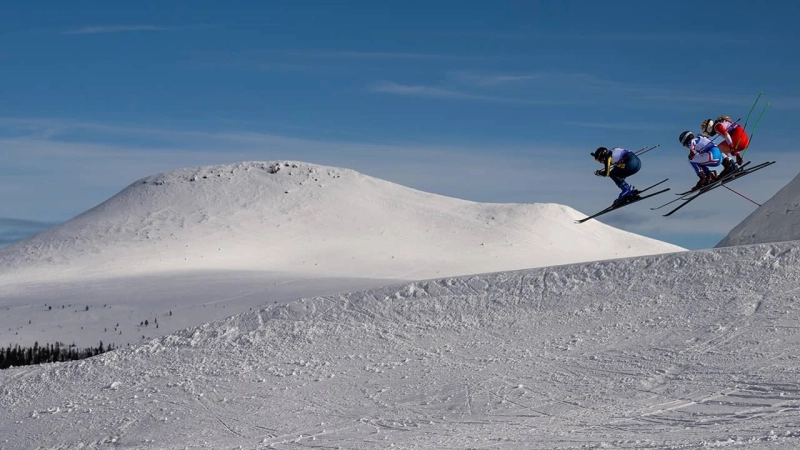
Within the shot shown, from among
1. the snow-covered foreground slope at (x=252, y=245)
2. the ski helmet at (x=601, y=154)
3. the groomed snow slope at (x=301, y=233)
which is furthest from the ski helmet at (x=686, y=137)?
the groomed snow slope at (x=301, y=233)

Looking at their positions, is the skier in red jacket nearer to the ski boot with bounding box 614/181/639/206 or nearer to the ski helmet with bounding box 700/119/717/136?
the ski helmet with bounding box 700/119/717/136

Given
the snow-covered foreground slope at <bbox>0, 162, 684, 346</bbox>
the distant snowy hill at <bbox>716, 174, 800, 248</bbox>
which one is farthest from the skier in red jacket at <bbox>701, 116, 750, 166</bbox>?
the snow-covered foreground slope at <bbox>0, 162, 684, 346</bbox>

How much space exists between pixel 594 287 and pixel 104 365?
10.4m

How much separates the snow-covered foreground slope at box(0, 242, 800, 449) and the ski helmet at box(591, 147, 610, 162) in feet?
10.5

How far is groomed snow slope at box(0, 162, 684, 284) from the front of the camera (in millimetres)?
54625

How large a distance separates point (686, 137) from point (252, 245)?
1650 inches

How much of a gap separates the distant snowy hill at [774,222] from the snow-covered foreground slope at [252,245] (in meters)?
17.3

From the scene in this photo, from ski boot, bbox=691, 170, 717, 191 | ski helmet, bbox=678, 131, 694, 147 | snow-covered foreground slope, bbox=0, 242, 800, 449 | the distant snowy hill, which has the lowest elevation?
snow-covered foreground slope, bbox=0, 242, 800, 449

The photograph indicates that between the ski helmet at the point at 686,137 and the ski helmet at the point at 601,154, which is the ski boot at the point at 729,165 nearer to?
the ski helmet at the point at 686,137

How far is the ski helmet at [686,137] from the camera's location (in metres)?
19.4

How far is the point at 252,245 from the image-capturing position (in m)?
58.8

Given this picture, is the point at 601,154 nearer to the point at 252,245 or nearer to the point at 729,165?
the point at 729,165

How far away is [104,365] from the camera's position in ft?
70.4

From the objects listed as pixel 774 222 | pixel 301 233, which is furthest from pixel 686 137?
pixel 301 233
